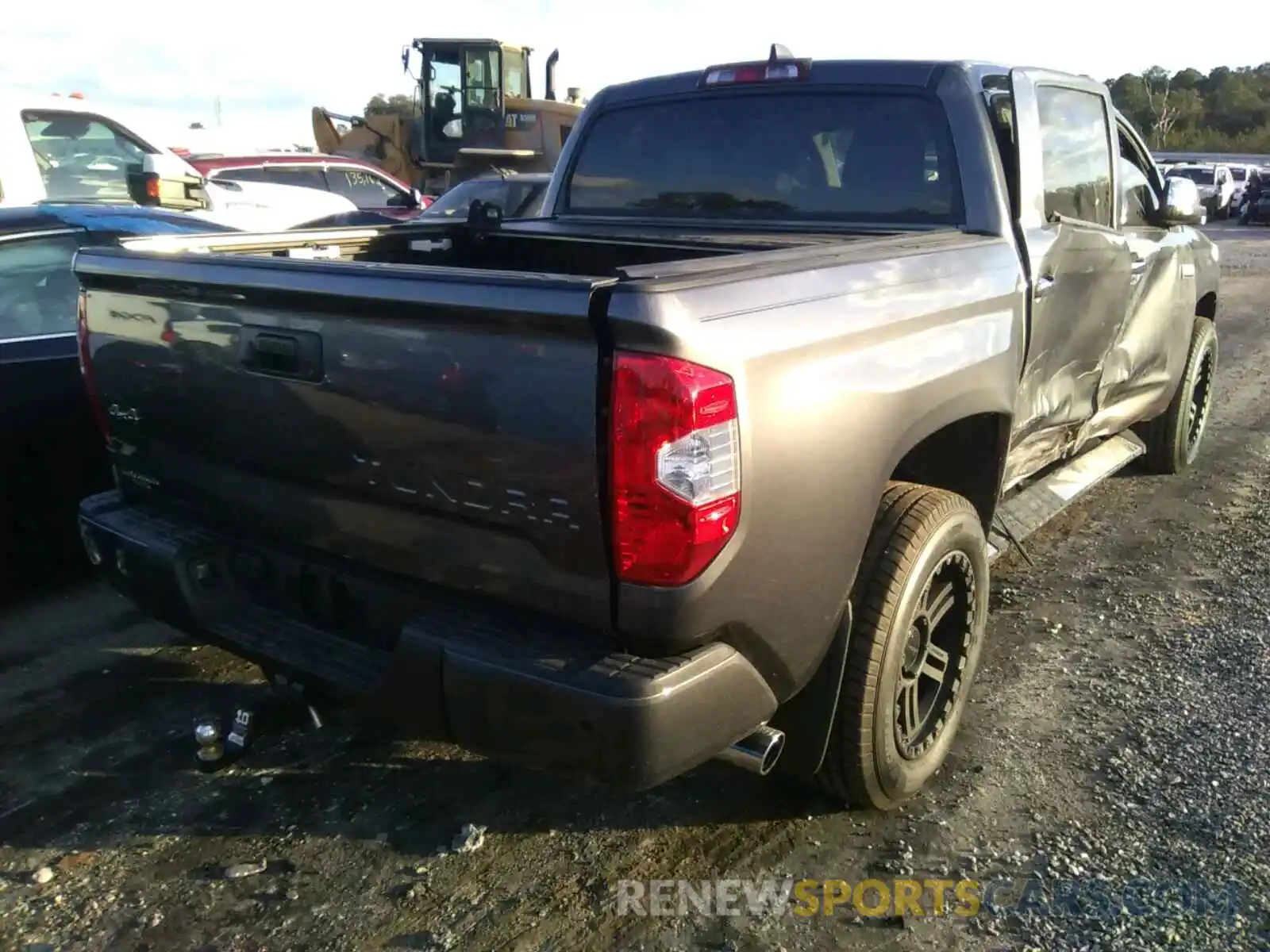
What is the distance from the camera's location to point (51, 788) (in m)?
3.17

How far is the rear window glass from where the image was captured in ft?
12.0

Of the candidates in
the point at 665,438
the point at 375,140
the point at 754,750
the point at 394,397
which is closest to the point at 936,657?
the point at 754,750

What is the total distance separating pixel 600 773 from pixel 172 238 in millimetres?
2210

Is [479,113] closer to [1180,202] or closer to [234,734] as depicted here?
[1180,202]

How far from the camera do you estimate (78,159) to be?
8.38 metres

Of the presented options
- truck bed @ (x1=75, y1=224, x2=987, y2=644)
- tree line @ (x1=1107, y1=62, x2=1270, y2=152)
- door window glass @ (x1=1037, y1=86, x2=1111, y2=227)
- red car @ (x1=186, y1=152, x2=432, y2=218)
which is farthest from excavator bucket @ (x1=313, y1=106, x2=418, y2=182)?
tree line @ (x1=1107, y1=62, x2=1270, y2=152)

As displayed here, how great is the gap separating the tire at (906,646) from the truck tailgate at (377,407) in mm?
830

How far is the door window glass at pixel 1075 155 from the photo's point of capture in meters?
3.82

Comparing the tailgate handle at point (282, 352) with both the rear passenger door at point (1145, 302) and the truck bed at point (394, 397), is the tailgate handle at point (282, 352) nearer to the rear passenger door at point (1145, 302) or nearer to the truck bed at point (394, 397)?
the truck bed at point (394, 397)

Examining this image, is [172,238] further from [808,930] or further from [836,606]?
[808,930]

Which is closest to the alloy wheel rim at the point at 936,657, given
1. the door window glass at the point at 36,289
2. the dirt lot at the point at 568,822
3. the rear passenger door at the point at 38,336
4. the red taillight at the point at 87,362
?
the dirt lot at the point at 568,822

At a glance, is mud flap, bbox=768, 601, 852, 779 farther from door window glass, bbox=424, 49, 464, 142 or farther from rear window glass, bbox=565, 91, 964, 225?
door window glass, bbox=424, 49, 464, 142

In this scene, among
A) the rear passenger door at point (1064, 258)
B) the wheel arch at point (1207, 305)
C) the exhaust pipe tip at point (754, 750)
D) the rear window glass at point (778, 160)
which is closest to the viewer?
the exhaust pipe tip at point (754, 750)

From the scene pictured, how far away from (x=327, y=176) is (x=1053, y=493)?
11360mm
